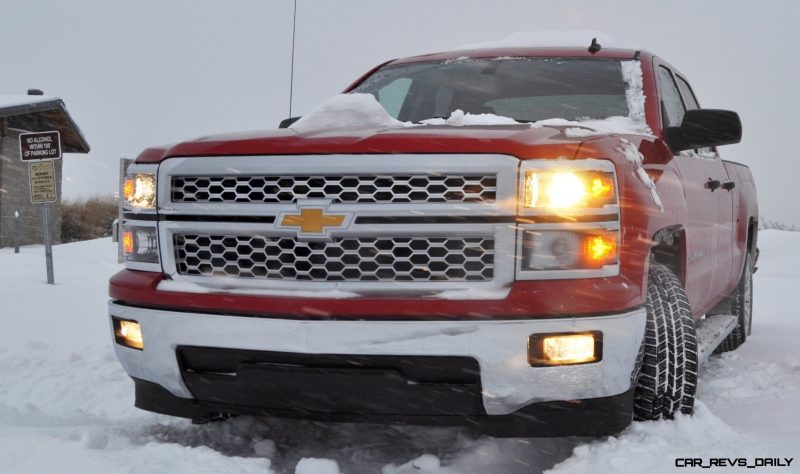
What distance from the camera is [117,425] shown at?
3488mm

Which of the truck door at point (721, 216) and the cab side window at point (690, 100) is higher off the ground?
the cab side window at point (690, 100)

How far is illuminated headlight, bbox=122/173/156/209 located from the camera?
2811mm

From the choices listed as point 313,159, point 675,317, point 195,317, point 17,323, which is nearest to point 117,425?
point 195,317

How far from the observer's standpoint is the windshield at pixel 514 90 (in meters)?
3.74

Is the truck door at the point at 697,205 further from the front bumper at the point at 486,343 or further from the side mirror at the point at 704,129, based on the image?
the front bumper at the point at 486,343

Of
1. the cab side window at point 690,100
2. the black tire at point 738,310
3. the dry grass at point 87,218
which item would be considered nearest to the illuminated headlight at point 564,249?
the cab side window at point 690,100

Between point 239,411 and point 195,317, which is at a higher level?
point 195,317

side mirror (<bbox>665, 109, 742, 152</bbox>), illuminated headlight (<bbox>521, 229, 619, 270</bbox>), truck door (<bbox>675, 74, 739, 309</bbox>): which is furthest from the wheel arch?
illuminated headlight (<bbox>521, 229, 619, 270</bbox>)

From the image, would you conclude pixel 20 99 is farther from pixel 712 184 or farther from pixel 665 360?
pixel 665 360

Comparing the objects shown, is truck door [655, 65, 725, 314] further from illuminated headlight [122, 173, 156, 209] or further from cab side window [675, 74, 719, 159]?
illuminated headlight [122, 173, 156, 209]

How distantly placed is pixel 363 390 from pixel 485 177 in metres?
0.75

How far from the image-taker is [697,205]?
12.2ft

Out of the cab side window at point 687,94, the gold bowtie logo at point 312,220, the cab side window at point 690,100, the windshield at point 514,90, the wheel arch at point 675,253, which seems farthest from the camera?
the cab side window at point 687,94

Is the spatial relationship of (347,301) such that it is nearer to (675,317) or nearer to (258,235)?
(258,235)
